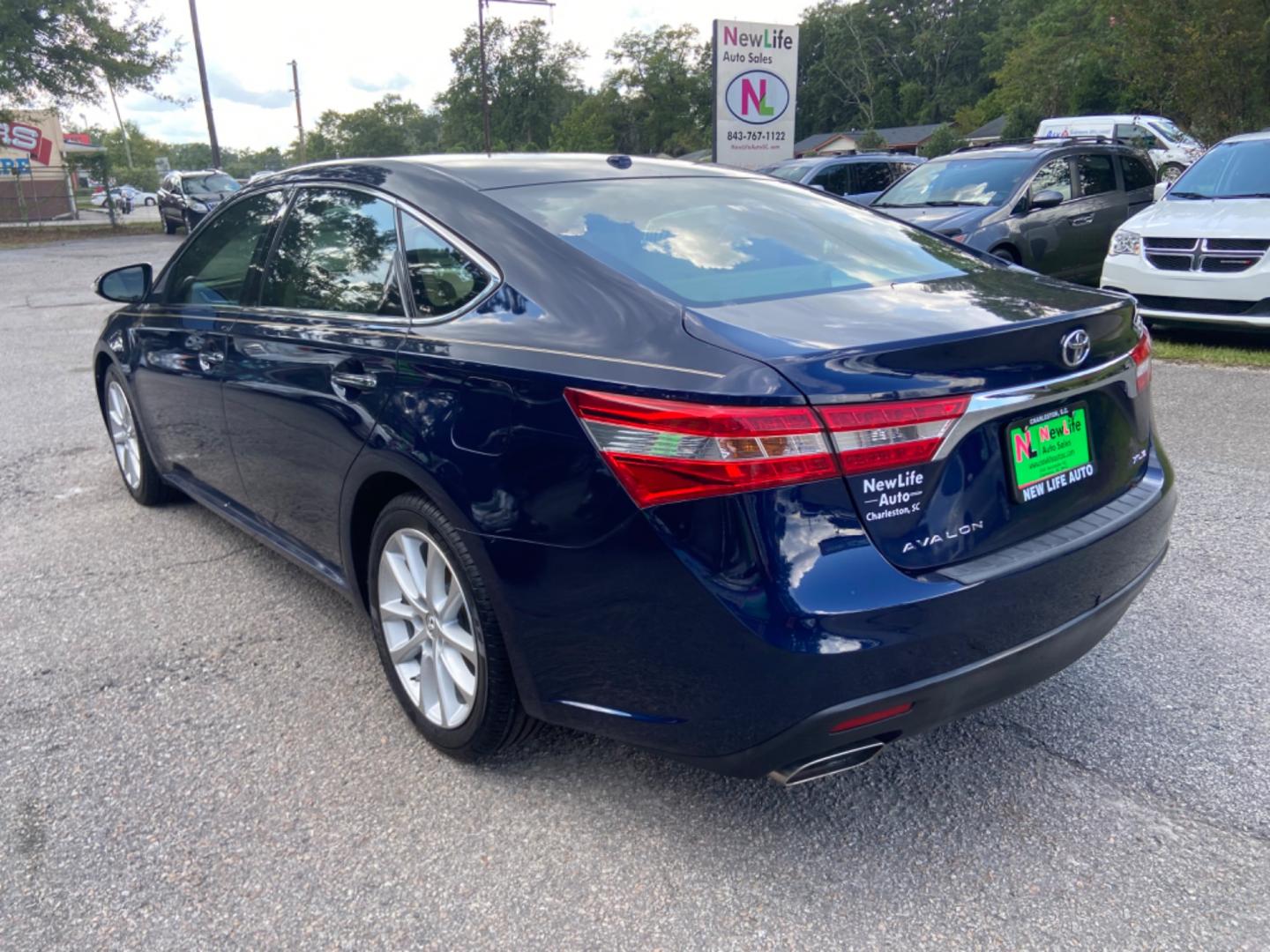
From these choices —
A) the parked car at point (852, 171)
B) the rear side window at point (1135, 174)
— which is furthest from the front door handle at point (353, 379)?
the parked car at point (852, 171)

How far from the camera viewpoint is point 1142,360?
9.02 feet

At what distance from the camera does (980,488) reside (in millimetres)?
2207

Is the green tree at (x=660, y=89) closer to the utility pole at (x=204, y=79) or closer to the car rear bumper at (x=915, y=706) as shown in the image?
the utility pole at (x=204, y=79)

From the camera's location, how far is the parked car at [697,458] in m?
2.04

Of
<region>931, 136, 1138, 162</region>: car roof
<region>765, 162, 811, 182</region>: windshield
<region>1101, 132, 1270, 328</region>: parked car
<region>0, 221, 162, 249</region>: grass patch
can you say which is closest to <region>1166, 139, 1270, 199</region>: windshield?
<region>1101, 132, 1270, 328</region>: parked car

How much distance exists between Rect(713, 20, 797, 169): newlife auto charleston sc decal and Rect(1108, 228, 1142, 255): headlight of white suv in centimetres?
929

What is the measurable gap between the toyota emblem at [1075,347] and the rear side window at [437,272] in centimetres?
143

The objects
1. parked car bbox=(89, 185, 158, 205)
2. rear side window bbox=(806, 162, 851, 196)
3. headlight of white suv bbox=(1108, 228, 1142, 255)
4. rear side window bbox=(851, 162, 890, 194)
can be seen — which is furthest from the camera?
parked car bbox=(89, 185, 158, 205)

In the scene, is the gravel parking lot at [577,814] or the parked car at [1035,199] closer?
the gravel parking lot at [577,814]

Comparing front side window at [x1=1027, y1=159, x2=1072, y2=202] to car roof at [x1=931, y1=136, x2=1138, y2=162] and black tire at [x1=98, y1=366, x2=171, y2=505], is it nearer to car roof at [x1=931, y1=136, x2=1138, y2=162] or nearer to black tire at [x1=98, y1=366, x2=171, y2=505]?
car roof at [x1=931, y1=136, x2=1138, y2=162]

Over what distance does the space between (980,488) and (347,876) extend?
1712mm

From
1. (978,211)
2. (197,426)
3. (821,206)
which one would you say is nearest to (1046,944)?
(821,206)

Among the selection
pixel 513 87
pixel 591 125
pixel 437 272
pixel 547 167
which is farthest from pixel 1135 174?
pixel 513 87

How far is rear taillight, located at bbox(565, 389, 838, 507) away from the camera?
6.57 ft
